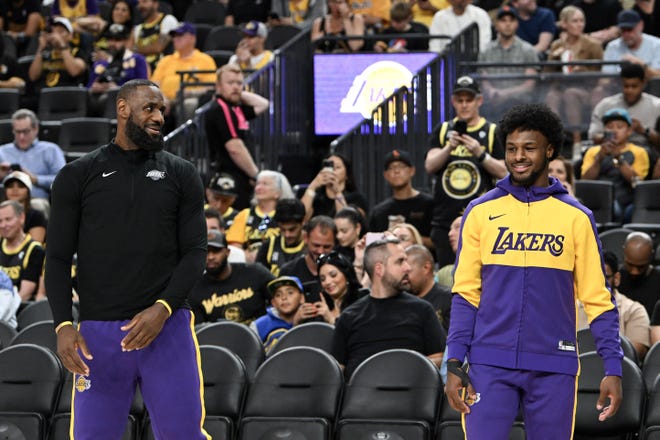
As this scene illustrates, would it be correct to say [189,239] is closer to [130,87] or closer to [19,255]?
[130,87]

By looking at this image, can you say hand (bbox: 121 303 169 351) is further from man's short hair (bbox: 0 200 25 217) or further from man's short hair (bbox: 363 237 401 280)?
man's short hair (bbox: 0 200 25 217)

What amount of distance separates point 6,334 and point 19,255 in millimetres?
2048

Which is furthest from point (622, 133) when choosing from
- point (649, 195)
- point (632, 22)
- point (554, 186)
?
point (554, 186)

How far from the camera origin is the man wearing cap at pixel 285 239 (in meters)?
10.9

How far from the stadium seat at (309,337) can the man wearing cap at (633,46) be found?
21.7 ft

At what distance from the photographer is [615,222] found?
12125mm

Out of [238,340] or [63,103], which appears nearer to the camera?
[238,340]

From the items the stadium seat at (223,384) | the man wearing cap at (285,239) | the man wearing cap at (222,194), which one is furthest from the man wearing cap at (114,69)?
the stadium seat at (223,384)

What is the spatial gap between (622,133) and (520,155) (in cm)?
682

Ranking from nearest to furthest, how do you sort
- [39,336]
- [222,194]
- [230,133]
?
[39,336] → [222,194] → [230,133]

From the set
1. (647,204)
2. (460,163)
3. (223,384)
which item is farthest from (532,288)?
(647,204)

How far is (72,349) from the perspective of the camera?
5.54 meters

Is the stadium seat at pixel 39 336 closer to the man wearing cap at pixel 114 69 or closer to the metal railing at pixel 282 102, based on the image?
the metal railing at pixel 282 102

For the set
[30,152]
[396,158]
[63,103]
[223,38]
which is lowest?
[30,152]
